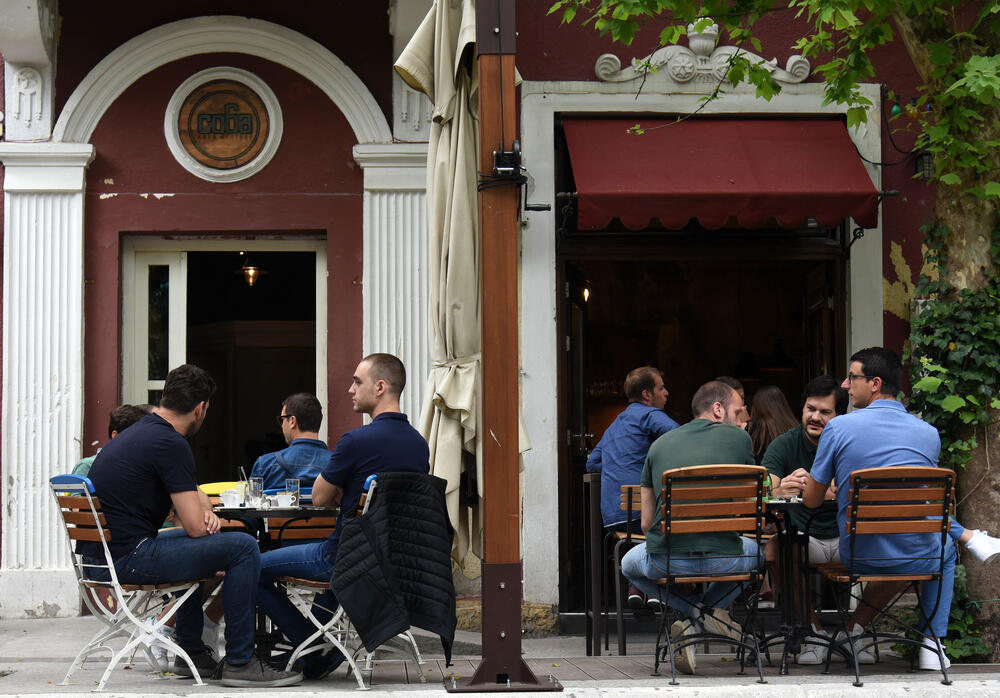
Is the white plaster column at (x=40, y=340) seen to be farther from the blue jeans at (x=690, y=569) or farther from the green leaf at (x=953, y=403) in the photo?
the green leaf at (x=953, y=403)

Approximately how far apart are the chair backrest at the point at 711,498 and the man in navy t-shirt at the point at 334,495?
119 cm

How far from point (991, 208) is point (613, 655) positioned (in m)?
3.30

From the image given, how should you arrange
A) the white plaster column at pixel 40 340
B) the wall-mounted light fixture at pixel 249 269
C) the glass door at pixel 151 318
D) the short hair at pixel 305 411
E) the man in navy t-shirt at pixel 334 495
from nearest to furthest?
the man in navy t-shirt at pixel 334 495
the short hair at pixel 305 411
the white plaster column at pixel 40 340
the glass door at pixel 151 318
the wall-mounted light fixture at pixel 249 269

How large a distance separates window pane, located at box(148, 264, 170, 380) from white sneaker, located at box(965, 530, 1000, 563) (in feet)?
18.4

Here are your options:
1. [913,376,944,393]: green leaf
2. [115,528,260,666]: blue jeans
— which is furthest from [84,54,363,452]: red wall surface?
[913,376,944,393]: green leaf

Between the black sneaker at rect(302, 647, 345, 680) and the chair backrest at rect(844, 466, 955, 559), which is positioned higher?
the chair backrest at rect(844, 466, 955, 559)

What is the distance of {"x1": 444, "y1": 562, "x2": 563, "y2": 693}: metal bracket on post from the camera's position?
5.60m

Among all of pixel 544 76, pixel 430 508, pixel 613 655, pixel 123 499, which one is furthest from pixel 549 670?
pixel 544 76

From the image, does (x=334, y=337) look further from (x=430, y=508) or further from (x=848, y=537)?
(x=848, y=537)

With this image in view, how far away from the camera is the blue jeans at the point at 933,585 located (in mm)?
6172

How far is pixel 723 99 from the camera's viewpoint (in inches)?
351

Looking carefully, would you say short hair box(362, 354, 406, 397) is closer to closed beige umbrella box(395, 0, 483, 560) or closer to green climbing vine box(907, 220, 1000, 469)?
closed beige umbrella box(395, 0, 483, 560)

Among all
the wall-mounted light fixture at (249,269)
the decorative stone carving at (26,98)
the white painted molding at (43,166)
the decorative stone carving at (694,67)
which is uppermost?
the decorative stone carving at (694,67)

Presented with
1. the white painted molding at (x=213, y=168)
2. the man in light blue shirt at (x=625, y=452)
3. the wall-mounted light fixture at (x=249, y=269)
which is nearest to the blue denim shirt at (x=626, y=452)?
the man in light blue shirt at (x=625, y=452)
